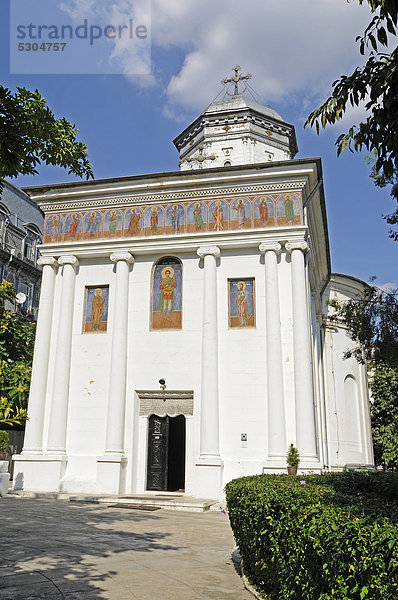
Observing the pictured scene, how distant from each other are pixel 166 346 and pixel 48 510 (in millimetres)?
6582

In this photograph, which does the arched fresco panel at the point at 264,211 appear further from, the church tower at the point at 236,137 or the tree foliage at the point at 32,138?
the tree foliage at the point at 32,138

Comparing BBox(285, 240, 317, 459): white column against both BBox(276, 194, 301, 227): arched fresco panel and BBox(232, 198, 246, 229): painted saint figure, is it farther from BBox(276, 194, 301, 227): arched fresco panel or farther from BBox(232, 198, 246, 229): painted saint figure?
BBox(232, 198, 246, 229): painted saint figure

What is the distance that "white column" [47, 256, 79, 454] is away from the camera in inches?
683

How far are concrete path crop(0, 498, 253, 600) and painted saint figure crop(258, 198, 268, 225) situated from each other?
9.62 m

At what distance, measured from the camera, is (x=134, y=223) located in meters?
18.9

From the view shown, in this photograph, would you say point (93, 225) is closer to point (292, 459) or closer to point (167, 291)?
point (167, 291)

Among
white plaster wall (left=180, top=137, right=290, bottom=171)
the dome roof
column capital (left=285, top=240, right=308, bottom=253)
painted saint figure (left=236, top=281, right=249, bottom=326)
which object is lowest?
painted saint figure (left=236, top=281, right=249, bottom=326)

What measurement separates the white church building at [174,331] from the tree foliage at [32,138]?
11.7 meters

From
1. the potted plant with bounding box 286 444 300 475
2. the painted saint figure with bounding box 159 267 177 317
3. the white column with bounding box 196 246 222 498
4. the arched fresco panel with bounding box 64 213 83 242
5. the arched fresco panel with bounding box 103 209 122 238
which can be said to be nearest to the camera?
the potted plant with bounding box 286 444 300 475

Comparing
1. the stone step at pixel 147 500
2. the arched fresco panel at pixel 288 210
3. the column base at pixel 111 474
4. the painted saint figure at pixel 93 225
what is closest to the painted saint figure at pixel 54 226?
the painted saint figure at pixel 93 225

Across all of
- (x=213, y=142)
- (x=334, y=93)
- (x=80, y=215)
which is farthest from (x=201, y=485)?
(x=213, y=142)

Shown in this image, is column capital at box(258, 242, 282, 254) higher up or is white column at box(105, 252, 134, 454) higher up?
column capital at box(258, 242, 282, 254)

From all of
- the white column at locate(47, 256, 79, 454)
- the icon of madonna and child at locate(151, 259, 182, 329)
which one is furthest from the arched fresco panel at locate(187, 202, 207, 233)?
the white column at locate(47, 256, 79, 454)

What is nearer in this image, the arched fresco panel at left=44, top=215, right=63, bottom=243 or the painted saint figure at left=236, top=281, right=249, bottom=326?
the painted saint figure at left=236, top=281, right=249, bottom=326
